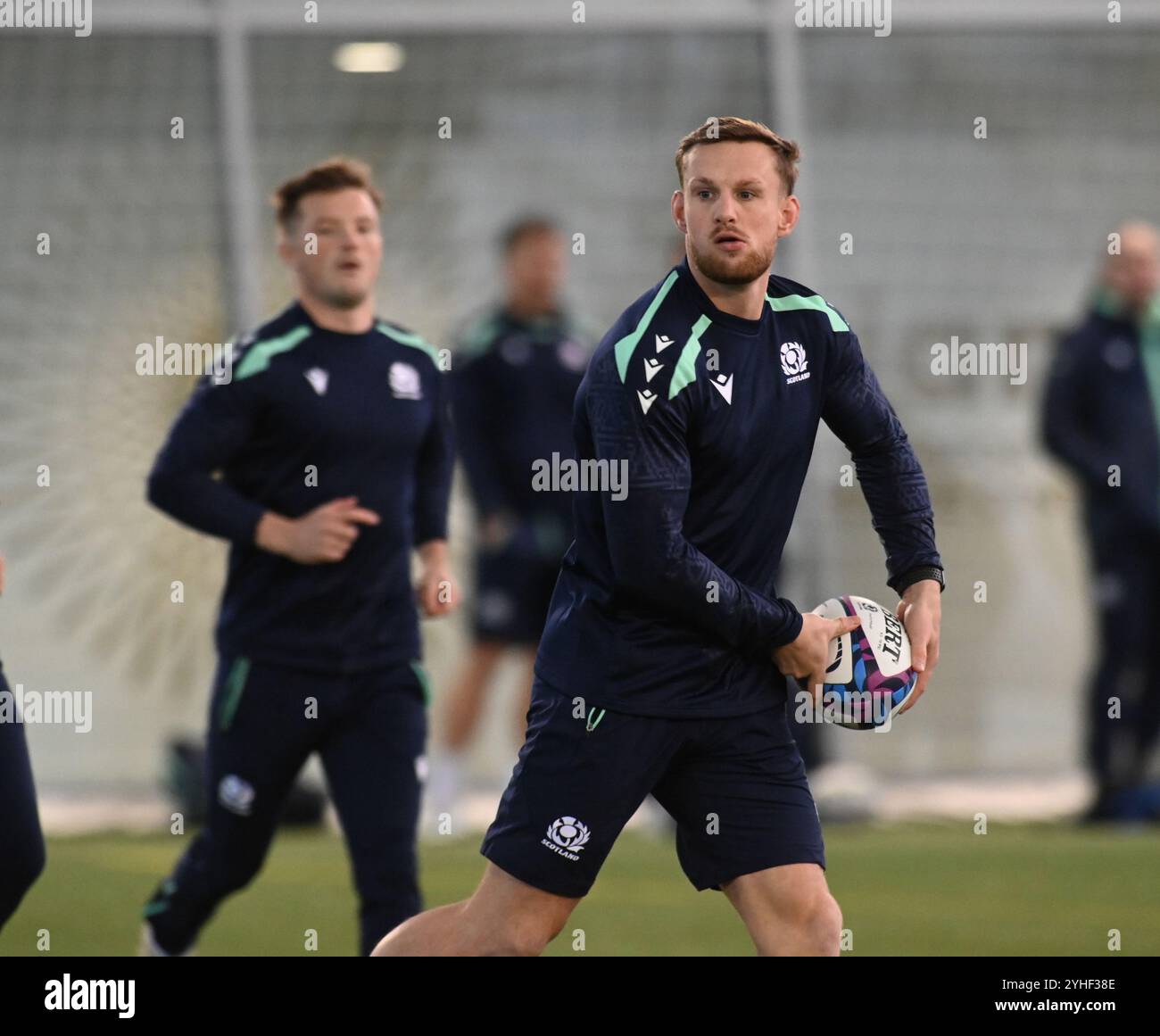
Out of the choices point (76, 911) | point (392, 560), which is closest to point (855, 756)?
point (76, 911)

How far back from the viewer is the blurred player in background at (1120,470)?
31.3ft

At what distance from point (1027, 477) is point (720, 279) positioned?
23.2 feet

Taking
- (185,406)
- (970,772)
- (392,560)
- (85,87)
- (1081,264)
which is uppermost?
(85,87)

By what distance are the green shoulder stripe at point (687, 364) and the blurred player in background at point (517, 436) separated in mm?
5183

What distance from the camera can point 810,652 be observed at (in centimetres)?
425

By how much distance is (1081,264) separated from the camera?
11.1m

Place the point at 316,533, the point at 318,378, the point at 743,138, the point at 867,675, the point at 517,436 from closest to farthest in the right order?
the point at 743,138 → the point at 867,675 → the point at 316,533 → the point at 318,378 → the point at 517,436

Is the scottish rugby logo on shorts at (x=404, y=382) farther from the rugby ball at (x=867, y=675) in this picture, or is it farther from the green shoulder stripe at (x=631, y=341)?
the rugby ball at (x=867, y=675)

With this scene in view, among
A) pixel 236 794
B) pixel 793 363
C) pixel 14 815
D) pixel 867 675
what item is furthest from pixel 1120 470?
pixel 14 815

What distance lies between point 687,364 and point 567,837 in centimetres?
97

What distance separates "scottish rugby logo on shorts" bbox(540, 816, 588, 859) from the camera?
4.26 m

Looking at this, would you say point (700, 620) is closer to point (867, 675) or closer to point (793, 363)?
point (867, 675)

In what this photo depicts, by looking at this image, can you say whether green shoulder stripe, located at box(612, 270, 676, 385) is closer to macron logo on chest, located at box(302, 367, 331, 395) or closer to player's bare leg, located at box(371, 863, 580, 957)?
player's bare leg, located at box(371, 863, 580, 957)
